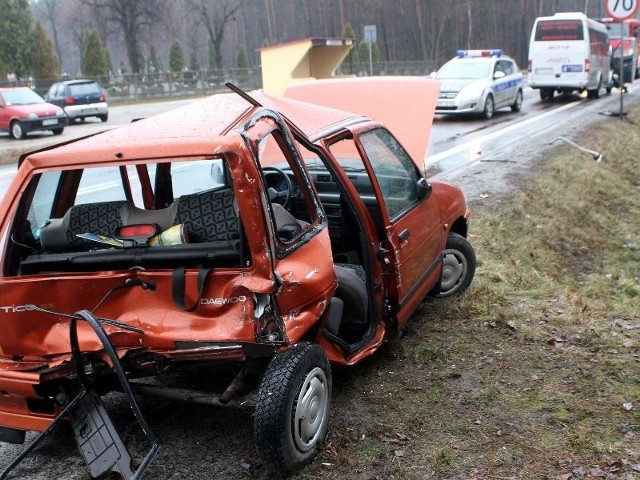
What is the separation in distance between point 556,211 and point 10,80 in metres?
36.4

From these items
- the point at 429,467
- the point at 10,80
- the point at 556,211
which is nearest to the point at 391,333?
the point at 429,467

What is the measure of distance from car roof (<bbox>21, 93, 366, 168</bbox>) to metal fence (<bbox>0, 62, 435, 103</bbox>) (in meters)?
34.6

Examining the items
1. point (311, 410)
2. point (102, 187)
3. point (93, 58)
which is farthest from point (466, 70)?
point (93, 58)

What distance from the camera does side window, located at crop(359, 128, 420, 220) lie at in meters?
4.81

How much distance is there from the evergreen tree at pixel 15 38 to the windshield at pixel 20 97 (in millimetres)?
25074

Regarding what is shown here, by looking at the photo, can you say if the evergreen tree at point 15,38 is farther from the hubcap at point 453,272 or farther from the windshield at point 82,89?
the hubcap at point 453,272

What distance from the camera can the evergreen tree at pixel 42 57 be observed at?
139ft

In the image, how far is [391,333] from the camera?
4695 mm

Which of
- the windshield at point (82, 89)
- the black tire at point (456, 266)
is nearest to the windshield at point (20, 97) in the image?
the windshield at point (82, 89)

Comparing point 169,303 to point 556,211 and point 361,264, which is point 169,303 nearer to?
point 361,264

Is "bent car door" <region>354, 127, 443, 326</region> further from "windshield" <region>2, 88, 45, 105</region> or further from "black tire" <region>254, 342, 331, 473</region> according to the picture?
"windshield" <region>2, 88, 45, 105</region>

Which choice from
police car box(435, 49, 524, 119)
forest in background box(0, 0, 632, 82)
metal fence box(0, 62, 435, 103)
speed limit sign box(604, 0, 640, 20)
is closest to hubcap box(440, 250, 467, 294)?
speed limit sign box(604, 0, 640, 20)

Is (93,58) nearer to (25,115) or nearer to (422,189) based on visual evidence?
(25,115)

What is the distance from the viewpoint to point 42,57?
42312mm
